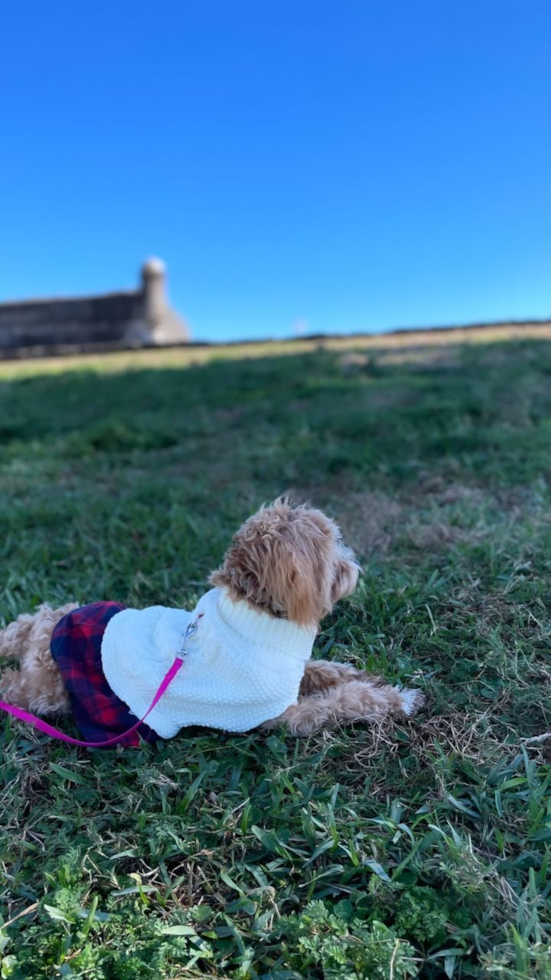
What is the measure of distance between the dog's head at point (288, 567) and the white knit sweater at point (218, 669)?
0.07 metres

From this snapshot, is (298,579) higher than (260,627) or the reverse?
higher

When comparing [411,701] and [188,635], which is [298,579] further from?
[411,701]

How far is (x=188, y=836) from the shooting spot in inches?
84.9

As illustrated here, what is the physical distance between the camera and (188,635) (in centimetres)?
256

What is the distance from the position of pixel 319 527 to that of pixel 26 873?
5.40 feet

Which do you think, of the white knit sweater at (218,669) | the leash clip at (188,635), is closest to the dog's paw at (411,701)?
the white knit sweater at (218,669)

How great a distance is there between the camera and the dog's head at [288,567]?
2434mm

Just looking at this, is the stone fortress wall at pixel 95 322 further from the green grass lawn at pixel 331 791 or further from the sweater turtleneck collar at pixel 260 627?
the sweater turtleneck collar at pixel 260 627

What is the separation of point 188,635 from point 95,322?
63.3 ft

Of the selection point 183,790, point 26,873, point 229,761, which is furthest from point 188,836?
point 26,873

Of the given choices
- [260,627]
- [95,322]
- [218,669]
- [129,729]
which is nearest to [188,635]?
[218,669]

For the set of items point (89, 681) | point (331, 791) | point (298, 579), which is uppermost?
point (298, 579)

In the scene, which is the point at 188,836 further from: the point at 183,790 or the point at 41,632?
the point at 41,632

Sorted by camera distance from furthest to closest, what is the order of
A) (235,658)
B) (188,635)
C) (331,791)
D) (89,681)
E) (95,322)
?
(95,322) < (89,681) < (188,635) < (235,658) < (331,791)
